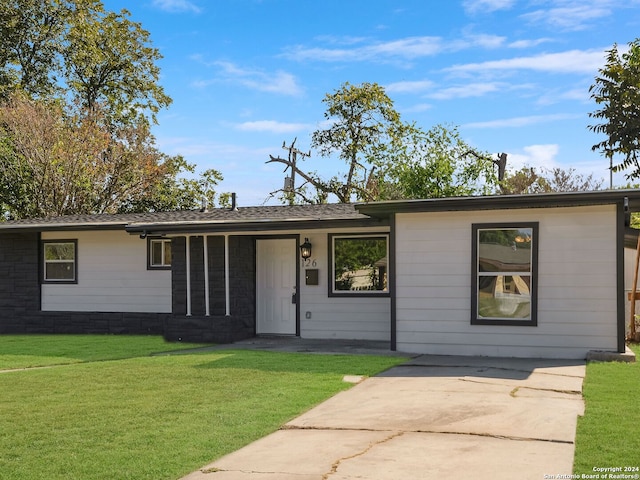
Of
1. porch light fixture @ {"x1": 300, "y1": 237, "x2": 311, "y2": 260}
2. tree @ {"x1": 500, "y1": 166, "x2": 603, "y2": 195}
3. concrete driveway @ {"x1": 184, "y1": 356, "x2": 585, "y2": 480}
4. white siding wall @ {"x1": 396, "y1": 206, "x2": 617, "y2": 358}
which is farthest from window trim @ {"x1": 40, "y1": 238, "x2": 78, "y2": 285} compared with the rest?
tree @ {"x1": 500, "y1": 166, "x2": 603, "y2": 195}

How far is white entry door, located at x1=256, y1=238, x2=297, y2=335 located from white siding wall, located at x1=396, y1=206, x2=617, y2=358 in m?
3.53

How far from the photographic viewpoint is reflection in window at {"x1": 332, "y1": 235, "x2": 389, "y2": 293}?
46.8 ft

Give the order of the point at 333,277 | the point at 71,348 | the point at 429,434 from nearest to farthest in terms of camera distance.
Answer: the point at 429,434 → the point at 71,348 → the point at 333,277

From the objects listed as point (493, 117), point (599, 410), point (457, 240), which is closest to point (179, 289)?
point (457, 240)

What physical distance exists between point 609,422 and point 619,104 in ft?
54.2

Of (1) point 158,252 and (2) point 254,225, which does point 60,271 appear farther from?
(2) point 254,225

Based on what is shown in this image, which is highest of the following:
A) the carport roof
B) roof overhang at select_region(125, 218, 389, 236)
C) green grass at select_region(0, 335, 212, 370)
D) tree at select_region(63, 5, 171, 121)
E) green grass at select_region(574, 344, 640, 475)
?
tree at select_region(63, 5, 171, 121)

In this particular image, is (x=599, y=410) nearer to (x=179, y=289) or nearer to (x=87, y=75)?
(x=179, y=289)

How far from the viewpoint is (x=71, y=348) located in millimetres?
13672

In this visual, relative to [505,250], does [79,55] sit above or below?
above

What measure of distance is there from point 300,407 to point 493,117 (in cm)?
2387

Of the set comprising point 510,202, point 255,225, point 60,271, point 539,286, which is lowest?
point 539,286

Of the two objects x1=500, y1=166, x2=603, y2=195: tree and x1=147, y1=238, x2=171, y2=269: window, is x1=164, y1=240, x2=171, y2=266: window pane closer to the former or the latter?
x1=147, y1=238, x2=171, y2=269: window

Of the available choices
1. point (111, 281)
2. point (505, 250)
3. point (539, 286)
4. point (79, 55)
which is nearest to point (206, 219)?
point (111, 281)
